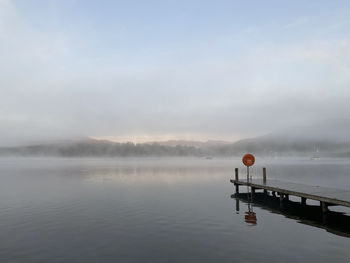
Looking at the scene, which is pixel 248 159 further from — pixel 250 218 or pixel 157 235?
pixel 157 235

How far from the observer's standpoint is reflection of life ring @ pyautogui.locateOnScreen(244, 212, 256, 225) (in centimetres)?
2364

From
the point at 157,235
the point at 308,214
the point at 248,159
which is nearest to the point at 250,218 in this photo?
the point at 308,214

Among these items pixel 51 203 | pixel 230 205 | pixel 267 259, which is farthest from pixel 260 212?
pixel 51 203

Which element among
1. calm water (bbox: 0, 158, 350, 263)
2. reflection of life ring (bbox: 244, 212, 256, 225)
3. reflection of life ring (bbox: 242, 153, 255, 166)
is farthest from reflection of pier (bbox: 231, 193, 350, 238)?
reflection of life ring (bbox: 242, 153, 255, 166)

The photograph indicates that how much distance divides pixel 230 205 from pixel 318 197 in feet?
34.2

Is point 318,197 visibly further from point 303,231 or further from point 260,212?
point 260,212

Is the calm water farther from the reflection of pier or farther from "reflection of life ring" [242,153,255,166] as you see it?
"reflection of life ring" [242,153,255,166]

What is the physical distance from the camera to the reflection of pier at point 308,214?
21.5m

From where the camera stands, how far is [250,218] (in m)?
25.1

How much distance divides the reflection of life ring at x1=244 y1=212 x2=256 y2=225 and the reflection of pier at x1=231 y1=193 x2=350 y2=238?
2.42m

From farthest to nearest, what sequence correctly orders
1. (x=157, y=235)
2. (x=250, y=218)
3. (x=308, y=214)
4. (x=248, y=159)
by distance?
(x=248, y=159) → (x=308, y=214) → (x=250, y=218) → (x=157, y=235)

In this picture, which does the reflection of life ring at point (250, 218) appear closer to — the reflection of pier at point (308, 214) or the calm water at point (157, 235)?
the calm water at point (157, 235)

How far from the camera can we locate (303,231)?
2036 cm

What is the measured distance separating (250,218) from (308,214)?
6.24 meters
